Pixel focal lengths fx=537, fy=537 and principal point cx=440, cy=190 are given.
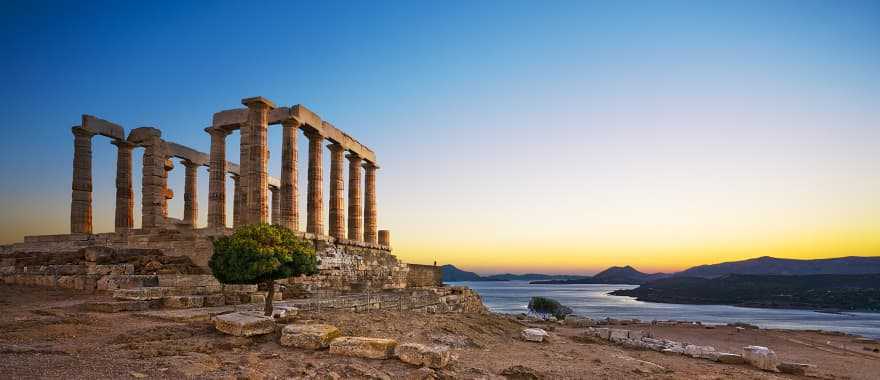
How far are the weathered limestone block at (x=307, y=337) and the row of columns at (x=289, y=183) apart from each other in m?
17.4

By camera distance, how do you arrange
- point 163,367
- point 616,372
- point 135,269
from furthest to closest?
point 135,269, point 616,372, point 163,367

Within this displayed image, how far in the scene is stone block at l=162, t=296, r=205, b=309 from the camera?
665 inches

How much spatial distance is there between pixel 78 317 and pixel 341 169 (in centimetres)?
2157

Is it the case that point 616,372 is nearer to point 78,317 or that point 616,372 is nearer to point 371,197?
point 78,317

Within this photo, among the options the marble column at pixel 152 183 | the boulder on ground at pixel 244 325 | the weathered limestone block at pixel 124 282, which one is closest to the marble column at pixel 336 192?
the marble column at pixel 152 183

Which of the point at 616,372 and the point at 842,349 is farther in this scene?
the point at 842,349

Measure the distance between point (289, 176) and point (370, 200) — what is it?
34.9 ft

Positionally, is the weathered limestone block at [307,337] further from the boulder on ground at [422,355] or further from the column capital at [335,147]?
the column capital at [335,147]

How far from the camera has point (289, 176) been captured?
29.8 metres

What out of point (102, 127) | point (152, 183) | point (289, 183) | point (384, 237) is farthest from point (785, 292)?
point (102, 127)

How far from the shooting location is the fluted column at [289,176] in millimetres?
29422

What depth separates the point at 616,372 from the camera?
42.6 ft

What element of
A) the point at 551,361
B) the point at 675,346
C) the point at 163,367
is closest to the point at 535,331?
the point at 551,361

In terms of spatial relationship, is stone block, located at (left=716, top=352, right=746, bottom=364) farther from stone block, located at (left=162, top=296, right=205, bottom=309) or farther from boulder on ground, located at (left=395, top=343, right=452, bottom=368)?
stone block, located at (left=162, top=296, right=205, bottom=309)
